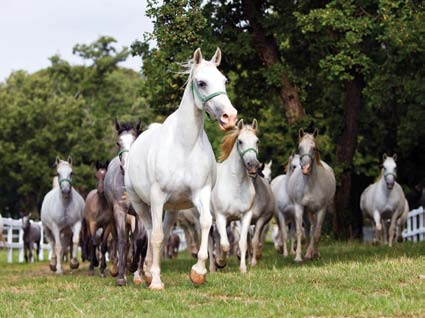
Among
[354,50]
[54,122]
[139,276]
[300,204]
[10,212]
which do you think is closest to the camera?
[139,276]

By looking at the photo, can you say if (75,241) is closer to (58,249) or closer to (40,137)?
(58,249)

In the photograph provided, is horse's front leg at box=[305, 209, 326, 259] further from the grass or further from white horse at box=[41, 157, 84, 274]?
the grass

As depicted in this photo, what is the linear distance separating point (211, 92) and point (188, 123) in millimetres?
617

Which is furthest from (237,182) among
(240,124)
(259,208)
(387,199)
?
(387,199)

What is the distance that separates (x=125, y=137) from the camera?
1397 cm

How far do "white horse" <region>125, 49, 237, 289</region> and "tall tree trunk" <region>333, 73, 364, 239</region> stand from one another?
561 inches

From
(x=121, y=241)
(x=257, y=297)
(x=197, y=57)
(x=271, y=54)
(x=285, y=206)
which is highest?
(x=271, y=54)

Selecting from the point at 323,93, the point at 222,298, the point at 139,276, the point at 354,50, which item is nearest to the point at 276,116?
the point at 323,93

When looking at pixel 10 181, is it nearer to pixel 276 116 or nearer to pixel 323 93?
pixel 276 116

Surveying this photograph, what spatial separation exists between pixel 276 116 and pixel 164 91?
16.4m

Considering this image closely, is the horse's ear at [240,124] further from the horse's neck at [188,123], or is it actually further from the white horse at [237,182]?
the horse's neck at [188,123]

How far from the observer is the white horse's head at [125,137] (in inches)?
537

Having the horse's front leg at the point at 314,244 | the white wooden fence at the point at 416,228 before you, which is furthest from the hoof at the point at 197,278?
the white wooden fence at the point at 416,228

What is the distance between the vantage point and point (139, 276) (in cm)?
1373
